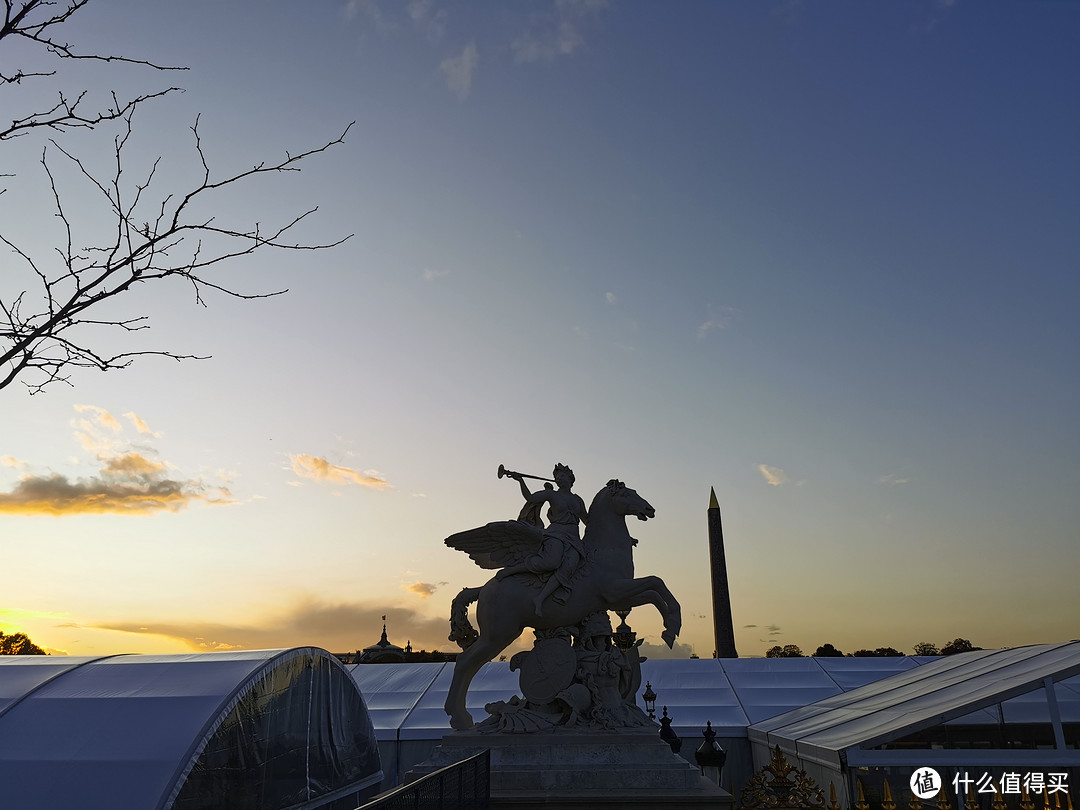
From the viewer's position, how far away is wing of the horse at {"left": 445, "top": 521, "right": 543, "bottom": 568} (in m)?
10.4

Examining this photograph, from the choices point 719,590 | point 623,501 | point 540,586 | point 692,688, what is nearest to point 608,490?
point 623,501

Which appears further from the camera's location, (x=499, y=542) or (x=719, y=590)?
(x=719, y=590)

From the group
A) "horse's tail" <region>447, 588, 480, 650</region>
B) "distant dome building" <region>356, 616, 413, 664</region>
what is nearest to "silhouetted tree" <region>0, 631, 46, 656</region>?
"distant dome building" <region>356, 616, 413, 664</region>

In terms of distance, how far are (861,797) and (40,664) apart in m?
10.8

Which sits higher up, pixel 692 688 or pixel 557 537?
pixel 557 537

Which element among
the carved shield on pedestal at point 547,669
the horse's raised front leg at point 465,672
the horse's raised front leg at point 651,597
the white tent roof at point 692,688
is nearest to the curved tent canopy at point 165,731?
the horse's raised front leg at point 465,672

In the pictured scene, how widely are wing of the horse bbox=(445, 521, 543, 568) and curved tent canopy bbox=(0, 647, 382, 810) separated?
3055mm

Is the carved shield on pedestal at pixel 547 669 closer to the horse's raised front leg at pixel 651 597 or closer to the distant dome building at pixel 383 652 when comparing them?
the horse's raised front leg at pixel 651 597

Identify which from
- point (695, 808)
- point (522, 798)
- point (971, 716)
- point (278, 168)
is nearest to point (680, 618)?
point (695, 808)

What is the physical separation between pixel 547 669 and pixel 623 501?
2.34 meters

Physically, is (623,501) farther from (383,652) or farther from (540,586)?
(383,652)

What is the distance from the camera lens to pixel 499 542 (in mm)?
10508

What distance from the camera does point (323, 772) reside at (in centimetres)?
1271

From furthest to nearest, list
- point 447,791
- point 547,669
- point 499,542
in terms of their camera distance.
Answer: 1. point 499,542
2. point 547,669
3. point 447,791
